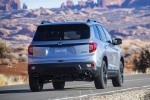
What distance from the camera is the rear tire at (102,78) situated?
14680mm

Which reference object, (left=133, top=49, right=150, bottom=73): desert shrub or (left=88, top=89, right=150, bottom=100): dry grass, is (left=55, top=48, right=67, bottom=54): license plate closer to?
(left=88, top=89, right=150, bottom=100): dry grass

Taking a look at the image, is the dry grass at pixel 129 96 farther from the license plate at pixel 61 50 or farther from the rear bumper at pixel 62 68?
the license plate at pixel 61 50

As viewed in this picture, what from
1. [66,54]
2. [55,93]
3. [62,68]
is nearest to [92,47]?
[66,54]

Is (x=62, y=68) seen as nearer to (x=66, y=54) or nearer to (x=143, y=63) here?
(x=66, y=54)

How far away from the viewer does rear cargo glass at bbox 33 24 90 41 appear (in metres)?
14.6

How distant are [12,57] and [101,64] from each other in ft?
119

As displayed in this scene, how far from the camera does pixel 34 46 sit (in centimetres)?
1449

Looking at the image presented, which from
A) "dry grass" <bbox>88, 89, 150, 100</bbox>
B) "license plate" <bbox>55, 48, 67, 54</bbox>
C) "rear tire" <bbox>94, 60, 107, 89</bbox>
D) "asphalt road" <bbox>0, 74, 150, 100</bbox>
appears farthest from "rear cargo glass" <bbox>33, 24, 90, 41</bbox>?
"dry grass" <bbox>88, 89, 150, 100</bbox>

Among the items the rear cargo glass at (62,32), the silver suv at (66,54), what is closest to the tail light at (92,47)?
the silver suv at (66,54)

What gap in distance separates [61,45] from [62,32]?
62 centimetres

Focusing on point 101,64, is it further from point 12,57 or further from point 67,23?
point 12,57

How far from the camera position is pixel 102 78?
14.8m

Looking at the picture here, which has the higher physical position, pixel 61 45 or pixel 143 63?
pixel 61 45

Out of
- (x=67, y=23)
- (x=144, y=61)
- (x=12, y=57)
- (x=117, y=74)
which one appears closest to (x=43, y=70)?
(x=67, y=23)
